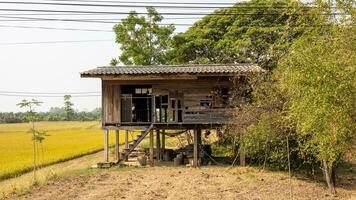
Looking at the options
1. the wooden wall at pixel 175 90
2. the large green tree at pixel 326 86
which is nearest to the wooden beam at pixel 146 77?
the wooden wall at pixel 175 90

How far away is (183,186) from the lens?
1648 centimetres

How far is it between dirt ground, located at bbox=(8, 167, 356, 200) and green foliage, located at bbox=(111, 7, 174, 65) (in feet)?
55.7

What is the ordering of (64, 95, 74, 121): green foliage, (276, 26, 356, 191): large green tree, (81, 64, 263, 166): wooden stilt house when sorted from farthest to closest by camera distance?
(64, 95, 74, 121): green foliage, (81, 64, 263, 166): wooden stilt house, (276, 26, 356, 191): large green tree

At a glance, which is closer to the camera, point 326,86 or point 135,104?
point 326,86


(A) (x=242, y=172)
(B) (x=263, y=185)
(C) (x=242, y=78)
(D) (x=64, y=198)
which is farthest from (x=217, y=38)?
(D) (x=64, y=198)

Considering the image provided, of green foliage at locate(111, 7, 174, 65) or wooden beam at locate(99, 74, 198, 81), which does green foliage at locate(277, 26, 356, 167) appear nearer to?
wooden beam at locate(99, 74, 198, 81)

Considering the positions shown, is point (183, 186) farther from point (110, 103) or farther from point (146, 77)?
point (110, 103)

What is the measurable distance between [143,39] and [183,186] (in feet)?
72.8

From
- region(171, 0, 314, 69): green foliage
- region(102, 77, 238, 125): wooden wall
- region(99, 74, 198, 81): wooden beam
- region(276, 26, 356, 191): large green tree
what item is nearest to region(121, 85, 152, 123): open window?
region(102, 77, 238, 125): wooden wall

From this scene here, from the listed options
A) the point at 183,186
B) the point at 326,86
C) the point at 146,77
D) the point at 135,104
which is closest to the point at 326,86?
the point at 326,86

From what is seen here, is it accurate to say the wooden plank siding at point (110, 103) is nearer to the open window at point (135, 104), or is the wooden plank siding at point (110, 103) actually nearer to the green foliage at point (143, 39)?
the open window at point (135, 104)

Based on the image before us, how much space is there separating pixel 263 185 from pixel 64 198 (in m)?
7.45

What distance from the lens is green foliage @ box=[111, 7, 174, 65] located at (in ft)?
119

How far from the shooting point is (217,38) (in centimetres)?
3769
